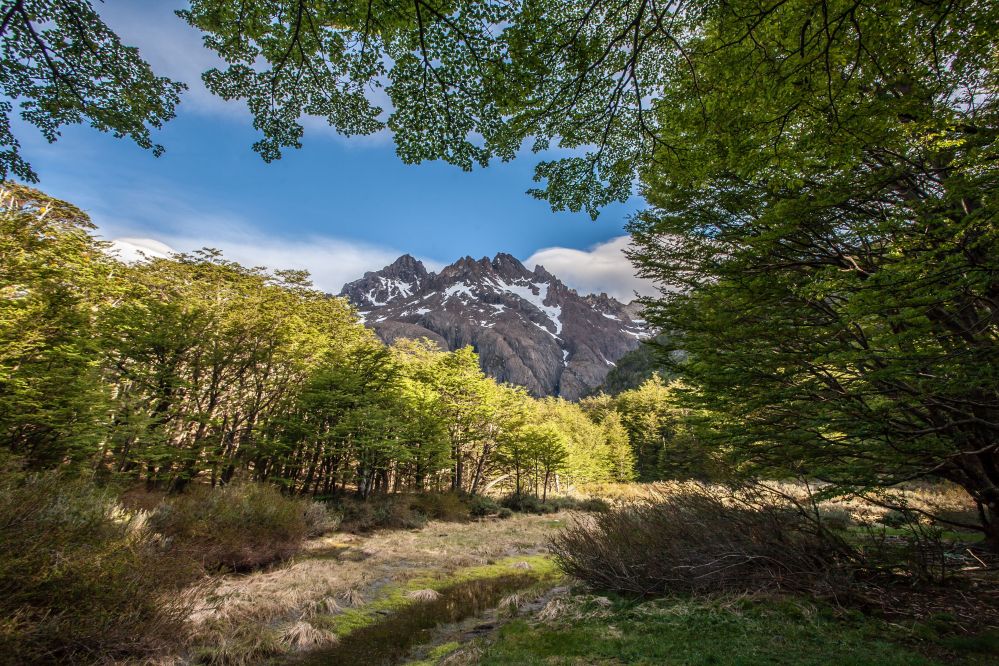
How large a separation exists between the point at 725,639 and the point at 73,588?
7234 mm

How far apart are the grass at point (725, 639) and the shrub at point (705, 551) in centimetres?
57

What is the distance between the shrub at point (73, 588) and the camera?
3.85m

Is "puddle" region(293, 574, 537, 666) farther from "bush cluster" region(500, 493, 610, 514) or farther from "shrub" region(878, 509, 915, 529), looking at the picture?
"bush cluster" region(500, 493, 610, 514)

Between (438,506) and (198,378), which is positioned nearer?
(198,378)

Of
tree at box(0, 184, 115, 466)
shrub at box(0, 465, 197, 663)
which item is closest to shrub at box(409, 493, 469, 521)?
tree at box(0, 184, 115, 466)

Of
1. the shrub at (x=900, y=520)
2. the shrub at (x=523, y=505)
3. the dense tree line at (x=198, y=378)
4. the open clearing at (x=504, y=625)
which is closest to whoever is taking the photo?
the open clearing at (x=504, y=625)

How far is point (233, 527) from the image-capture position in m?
9.51

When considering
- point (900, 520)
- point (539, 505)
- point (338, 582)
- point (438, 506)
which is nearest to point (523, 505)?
point (539, 505)

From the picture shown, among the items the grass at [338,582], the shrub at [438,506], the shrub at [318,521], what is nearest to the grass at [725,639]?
the grass at [338,582]

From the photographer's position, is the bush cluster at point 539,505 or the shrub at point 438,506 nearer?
the shrub at point 438,506

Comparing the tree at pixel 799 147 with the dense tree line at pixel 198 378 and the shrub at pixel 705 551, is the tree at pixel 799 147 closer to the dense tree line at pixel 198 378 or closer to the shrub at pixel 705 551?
the shrub at pixel 705 551

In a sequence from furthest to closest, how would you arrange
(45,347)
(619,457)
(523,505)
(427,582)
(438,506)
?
(619,457) → (523,505) → (438,506) → (45,347) → (427,582)

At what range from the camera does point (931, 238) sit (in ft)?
13.8

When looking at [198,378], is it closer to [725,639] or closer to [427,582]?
[427,582]
